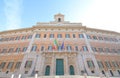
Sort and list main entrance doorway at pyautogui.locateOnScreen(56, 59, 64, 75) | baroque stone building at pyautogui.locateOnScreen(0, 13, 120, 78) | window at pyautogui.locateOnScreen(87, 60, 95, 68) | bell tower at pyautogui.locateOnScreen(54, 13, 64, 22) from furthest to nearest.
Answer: bell tower at pyautogui.locateOnScreen(54, 13, 64, 22) < window at pyautogui.locateOnScreen(87, 60, 95, 68) < baroque stone building at pyautogui.locateOnScreen(0, 13, 120, 78) < main entrance doorway at pyautogui.locateOnScreen(56, 59, 64, 75)

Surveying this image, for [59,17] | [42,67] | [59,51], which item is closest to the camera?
[42,67]

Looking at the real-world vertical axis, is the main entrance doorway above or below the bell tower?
below

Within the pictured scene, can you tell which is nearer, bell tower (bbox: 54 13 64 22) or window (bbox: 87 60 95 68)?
window (bbox: 87 60 95 68)

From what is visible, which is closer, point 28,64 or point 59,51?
point 28,64

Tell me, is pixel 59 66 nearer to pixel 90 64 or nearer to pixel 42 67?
pixel 42 67

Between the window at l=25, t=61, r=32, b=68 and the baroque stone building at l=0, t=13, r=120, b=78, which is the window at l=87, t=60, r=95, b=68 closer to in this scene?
the baroque stone building at l=0, t=13, r=120, b=78

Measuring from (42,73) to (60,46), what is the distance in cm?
670

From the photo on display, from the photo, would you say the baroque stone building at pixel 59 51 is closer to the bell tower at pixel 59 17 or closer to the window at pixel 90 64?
the window at pixel 90 64

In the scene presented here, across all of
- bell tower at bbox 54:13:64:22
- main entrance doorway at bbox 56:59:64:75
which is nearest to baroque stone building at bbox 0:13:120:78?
main entrance doorway at bbox 56:59:64:75

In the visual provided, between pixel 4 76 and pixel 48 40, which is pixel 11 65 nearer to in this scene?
pixel 4 76

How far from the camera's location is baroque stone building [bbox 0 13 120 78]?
1816 cm

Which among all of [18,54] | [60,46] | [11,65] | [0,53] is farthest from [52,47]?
[0,53]

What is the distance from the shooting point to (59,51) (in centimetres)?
1966

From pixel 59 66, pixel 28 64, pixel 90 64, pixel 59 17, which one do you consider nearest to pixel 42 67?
pixel 28 64
